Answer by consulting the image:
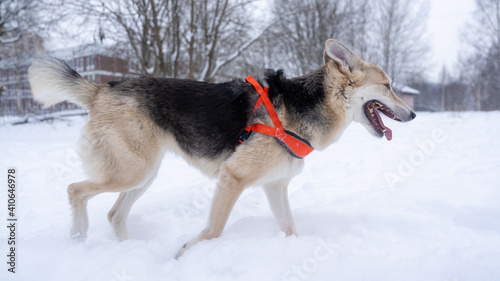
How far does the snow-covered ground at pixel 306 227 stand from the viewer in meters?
1.94

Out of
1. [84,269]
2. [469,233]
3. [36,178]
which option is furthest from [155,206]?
[469,233]

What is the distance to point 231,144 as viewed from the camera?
2.71 metres

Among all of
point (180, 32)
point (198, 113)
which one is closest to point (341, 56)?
point (198, 113)

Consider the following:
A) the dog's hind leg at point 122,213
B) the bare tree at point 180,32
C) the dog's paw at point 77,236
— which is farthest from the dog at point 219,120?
the bare tree at point 180,32

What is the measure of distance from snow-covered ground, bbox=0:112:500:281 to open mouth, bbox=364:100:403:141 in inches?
34.0

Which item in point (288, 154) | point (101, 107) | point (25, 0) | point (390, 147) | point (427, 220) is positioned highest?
point (25, 0)

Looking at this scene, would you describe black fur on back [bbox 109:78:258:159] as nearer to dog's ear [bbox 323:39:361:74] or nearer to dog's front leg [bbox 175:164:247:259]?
dog's front leg [bbox 175:164:247:259]

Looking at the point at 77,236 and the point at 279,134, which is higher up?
the point at 279,134

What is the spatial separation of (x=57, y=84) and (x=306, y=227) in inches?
115

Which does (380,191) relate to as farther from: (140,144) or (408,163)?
(140,144)

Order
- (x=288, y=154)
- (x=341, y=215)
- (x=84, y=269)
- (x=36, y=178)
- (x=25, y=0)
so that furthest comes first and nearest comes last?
(x=25, y=0)
(x=36, y=178)
(x=341, y=215)
(x=288, y=154)
(x=84, y=269)

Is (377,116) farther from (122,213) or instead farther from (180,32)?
(180,32)

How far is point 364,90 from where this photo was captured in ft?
9.23

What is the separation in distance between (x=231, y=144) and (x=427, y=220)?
2.01m
